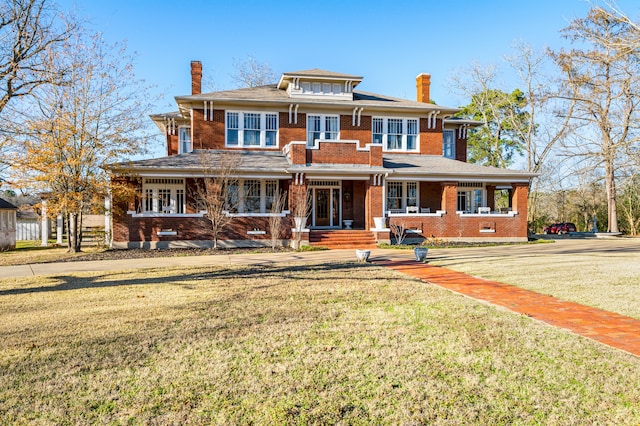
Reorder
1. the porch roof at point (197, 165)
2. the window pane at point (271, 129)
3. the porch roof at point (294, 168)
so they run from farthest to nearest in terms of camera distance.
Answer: the window pane at point (271, 129), the porch roof at point (294, 168), the porch roof at point (197, 165)

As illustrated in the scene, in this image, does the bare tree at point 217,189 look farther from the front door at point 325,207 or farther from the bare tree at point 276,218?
the front door at point 325,207

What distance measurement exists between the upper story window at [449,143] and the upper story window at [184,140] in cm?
1550

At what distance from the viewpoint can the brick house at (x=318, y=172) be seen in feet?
65.9

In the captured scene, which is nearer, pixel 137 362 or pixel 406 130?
pixel 137 362

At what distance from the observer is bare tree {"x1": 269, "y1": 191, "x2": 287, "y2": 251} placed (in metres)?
19.2

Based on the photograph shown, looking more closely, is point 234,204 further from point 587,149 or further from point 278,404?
point 278,404

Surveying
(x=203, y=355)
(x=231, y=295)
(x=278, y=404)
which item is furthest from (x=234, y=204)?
(x=278, y=404)

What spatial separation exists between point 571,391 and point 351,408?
2143mm

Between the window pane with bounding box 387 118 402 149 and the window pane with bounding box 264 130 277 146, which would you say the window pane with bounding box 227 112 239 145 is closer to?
the window pane with bounding box 264 130 277 146

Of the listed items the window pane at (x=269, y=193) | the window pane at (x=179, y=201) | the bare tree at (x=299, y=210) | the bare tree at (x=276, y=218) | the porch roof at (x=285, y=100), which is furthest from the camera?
the porch roof at (x=285, y=100)

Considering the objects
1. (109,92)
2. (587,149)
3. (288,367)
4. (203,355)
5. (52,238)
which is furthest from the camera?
(52,238)

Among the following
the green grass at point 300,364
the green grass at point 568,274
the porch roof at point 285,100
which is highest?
the porch roof at point 285,100

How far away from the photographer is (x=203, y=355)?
5254mm

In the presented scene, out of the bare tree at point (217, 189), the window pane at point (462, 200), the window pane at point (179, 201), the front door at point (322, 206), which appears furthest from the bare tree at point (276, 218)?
the window pane at point (462, 200)
